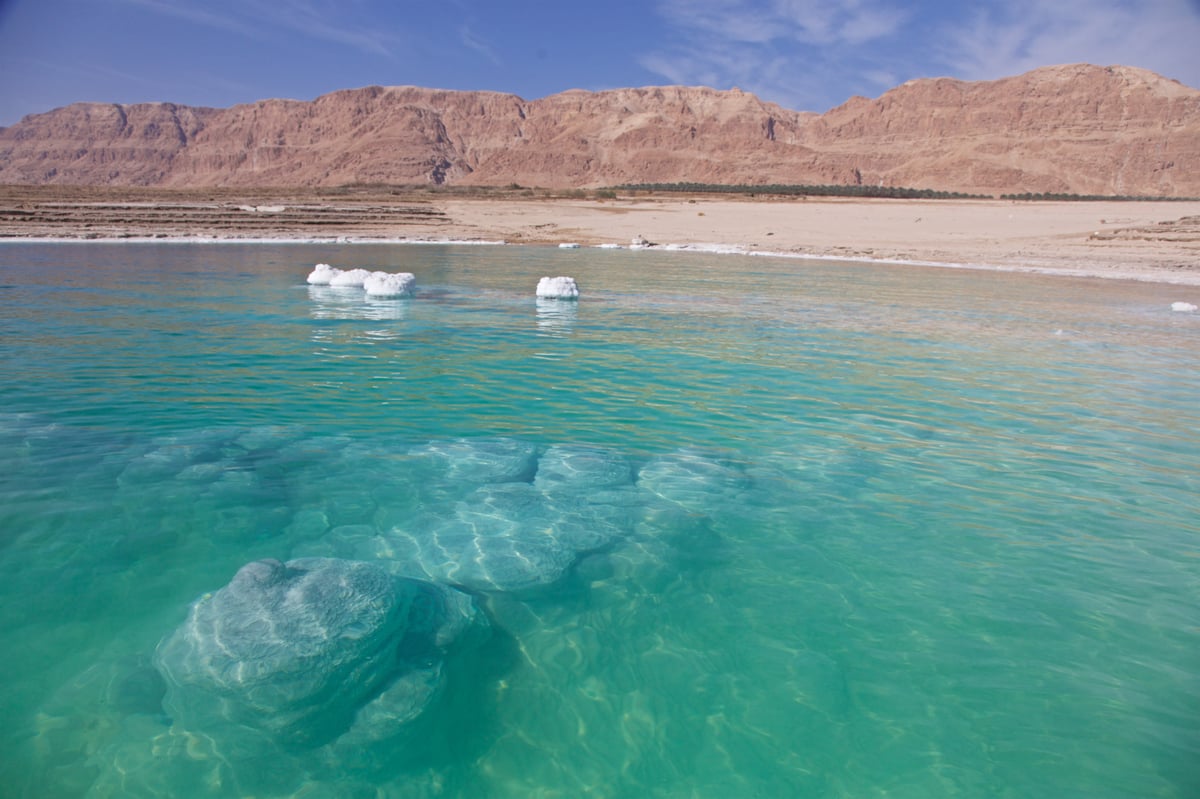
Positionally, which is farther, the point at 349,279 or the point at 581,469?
the point at 349,279

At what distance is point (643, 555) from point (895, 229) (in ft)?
150

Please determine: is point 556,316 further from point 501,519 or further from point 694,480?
point 501,519

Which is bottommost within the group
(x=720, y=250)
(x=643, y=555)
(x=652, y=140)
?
(x=643, y=555)

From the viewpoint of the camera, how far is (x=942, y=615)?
450 centimetres

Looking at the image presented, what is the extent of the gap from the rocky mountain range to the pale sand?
73486 millimetres

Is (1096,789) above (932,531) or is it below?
below

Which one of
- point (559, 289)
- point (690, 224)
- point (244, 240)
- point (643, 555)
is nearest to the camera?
point (643, 555)

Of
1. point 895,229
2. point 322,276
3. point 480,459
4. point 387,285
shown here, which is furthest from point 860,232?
point 480,459

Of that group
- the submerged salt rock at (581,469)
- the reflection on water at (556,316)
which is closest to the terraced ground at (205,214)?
the reflection on water at (556,316)

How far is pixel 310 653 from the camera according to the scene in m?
3.64

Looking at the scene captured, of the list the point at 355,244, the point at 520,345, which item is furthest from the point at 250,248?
the point at 520,345

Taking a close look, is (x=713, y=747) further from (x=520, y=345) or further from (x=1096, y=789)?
(x=520, y=345)

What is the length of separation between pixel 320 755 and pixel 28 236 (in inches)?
1649

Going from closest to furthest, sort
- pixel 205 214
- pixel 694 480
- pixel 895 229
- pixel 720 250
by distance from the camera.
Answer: pixel 694 480 < pixel 720 250 < pixel 205 214 < pixel 895 229
